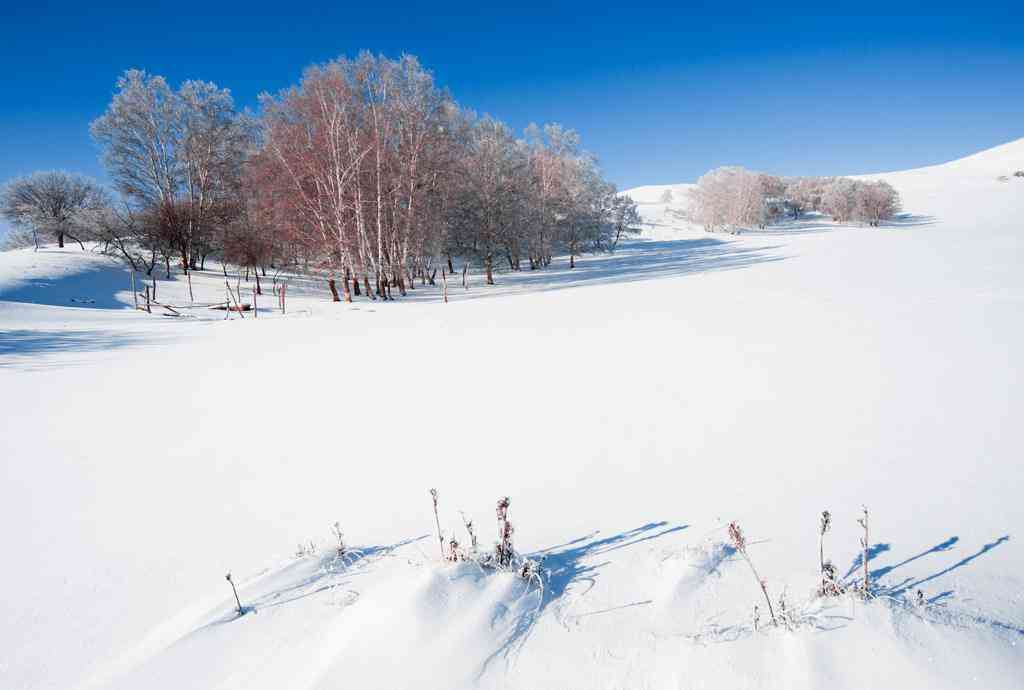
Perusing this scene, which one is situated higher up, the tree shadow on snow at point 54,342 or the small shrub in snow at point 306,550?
the tree shadow on snow at point 54,342

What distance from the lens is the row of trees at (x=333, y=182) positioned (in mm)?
17219

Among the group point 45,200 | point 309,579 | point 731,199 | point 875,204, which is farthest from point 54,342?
point 875,204

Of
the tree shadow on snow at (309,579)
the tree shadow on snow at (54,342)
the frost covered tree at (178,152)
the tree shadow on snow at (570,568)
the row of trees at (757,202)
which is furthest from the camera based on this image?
the row of trees at (757,202)

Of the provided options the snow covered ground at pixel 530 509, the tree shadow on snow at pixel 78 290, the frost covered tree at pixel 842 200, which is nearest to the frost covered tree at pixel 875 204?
the frost covered tree at pixel 842 200

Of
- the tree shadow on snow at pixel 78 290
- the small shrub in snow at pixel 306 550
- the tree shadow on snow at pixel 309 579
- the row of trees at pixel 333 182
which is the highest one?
the row of trees at pixel 333 182

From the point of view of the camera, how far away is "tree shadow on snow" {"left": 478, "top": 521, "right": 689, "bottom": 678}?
182 centimetres

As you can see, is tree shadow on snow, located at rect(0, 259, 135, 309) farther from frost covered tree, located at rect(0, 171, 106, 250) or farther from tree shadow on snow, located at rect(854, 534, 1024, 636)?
tree shadow on snow, located at rect(854, 534, 1024, 636)

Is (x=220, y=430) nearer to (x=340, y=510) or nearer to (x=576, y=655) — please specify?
(x=340, y=510)

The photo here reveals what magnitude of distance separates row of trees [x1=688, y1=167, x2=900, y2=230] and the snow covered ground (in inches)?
2281

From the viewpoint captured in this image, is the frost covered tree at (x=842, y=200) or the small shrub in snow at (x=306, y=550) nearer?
the small shrub in snow at (x=306, y=550)

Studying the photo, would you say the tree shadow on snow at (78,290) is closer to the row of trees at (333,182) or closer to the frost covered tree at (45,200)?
the row of trees at (333,182)

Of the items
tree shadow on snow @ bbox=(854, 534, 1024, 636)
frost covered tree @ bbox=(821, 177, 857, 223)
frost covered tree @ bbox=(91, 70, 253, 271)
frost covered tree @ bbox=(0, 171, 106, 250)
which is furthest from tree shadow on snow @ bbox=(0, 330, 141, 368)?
frost covered tree @ bbox=(821, 177, 857, 223)

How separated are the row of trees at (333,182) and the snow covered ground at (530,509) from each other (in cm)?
1188

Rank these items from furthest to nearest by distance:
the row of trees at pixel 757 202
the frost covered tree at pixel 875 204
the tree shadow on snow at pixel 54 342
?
the row of trees at pixel 757 202
the frost covered tree at pixel 875 204
the tree shadow on snow at pixel 54 342
